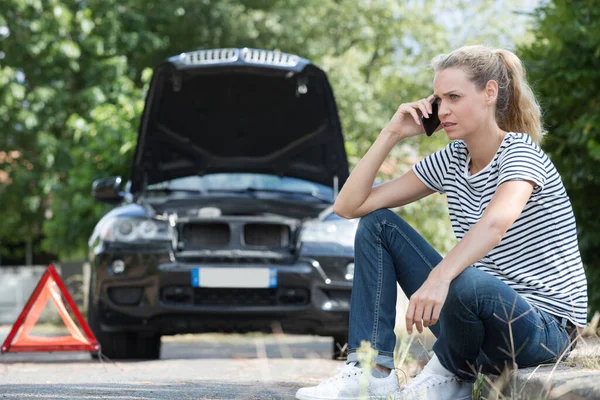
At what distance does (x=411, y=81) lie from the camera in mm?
28172

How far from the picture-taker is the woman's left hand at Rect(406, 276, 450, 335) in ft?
11.3

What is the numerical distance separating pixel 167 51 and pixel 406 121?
21.3 metres

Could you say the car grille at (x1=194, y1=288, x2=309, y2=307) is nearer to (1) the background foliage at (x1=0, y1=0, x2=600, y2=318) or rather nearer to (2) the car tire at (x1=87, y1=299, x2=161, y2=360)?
(2) the car tire at (x1=87, y1=299, x2=161, y2=360)

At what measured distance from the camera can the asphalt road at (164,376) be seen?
4.48 metres

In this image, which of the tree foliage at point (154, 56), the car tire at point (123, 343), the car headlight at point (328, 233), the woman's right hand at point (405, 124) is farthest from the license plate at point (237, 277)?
the tree foliage at point (154, 56)

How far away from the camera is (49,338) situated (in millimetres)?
6637

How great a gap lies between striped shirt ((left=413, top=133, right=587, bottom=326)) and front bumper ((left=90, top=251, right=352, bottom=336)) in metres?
2.79

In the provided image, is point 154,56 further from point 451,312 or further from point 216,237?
point 451,312

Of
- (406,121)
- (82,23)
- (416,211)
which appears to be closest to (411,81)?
(416,211)

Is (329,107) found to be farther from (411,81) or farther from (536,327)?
(411,81)

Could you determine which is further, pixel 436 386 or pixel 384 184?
pixel 384 184

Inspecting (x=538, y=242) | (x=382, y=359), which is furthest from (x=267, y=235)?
(x=538, y=242)

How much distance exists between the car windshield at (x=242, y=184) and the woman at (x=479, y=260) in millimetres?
3331

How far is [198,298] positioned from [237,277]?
0.27 m
